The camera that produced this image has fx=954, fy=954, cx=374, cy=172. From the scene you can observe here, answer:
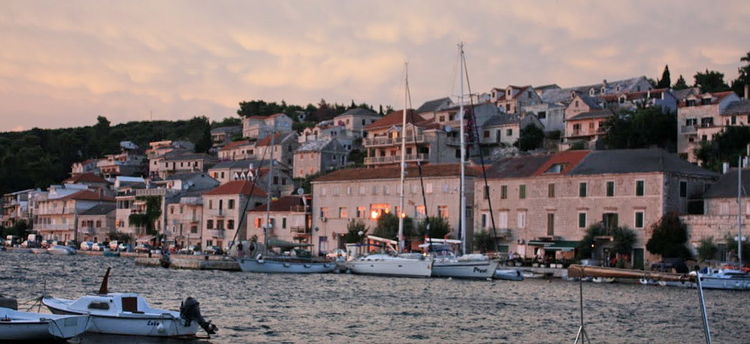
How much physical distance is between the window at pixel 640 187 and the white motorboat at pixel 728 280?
10709 mm

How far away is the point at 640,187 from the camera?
215 ft

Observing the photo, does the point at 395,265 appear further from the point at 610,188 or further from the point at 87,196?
the point at 87,196

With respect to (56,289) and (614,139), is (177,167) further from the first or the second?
(56,289)

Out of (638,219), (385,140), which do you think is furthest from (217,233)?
(638,219)

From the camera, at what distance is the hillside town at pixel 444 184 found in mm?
66562

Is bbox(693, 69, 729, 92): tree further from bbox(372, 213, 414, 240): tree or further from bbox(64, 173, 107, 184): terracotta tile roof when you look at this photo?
bbox(64, 173, 107, 184): terracotta tile roof

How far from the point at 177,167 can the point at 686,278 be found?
132 meters

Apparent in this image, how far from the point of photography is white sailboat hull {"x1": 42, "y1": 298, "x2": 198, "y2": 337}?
1132 inches

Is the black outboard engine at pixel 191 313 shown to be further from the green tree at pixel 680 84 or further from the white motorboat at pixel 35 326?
the green tree at pixel 680 84

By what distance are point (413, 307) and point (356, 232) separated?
1598 inches

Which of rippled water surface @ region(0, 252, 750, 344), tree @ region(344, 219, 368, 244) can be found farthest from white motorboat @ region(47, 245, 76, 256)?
rippled water surface @ region(0, 252, 750, 344)

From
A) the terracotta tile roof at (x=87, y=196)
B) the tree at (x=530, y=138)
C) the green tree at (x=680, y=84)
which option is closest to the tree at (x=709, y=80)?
the green tree at (x=680, y=84)

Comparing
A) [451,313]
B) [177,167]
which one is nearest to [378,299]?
[451,313]

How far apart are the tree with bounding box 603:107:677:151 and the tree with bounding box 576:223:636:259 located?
24.3 meters
